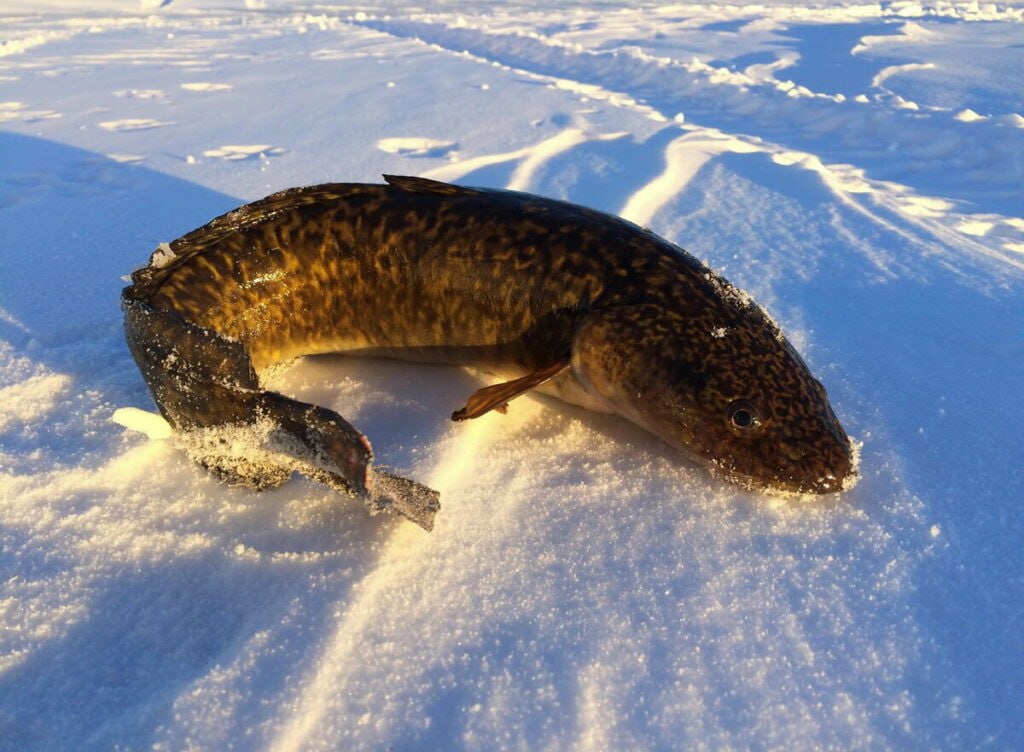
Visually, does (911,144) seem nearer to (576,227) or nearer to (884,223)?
(884,223)

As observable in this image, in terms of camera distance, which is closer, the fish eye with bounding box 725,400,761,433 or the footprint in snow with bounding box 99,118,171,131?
the fish eye with bounding box 725,400,761,433

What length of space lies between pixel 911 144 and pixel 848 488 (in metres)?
5.53

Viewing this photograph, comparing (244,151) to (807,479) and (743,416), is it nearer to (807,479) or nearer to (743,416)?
(743,416)

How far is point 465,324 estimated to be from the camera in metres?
2.82

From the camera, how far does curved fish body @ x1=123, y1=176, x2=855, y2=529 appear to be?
222cm

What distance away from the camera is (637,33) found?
519 inches

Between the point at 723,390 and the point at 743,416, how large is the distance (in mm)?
108

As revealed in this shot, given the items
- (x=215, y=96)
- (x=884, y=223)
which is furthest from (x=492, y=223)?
(x=215, y=96)

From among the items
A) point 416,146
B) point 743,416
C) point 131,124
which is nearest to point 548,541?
point 743,416

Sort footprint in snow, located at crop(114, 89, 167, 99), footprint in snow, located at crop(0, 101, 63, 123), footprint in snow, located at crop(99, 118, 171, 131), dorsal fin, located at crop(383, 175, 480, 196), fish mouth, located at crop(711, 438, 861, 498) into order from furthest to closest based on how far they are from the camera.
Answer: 1. footprint in snow, located at crop(114, 89, 167, 99)
2. footprint in snow, located at crop(0, 101, 63, 123)
3. footprint in snow, located at crop(99, 118, 171, 131)
4. dorsal fin, located at crop(383, 175, 480, 196)
5. fish mouth, located at crop(711, 438, 861, 498)

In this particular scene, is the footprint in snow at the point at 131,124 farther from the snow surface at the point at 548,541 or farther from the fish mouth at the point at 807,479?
the fish mouth at the point at 807,479

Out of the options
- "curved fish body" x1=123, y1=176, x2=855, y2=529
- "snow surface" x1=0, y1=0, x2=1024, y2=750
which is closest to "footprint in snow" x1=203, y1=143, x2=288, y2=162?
"snow surface" x1=0, y1=0, x2=1024, y2=750

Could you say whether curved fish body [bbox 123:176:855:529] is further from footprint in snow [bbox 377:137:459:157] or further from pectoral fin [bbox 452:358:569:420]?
footprint in snow [bbox 377:137:459:157]

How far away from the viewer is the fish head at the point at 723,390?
2.20 metres
